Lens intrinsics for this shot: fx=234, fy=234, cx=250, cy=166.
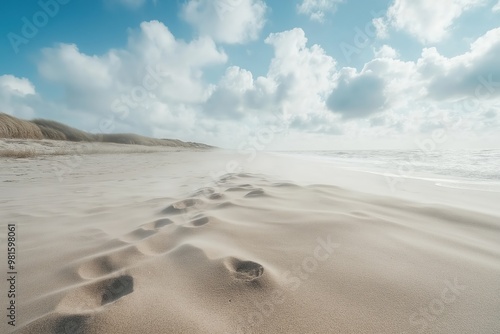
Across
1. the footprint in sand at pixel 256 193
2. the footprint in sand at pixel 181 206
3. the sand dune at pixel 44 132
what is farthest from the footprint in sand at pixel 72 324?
the sand dune at pixel 44 132

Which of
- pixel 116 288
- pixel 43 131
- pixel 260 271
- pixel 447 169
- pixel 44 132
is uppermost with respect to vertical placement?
pixel 43 131

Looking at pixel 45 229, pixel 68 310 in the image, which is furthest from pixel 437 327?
pixel 45 229

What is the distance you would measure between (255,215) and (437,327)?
1.74m

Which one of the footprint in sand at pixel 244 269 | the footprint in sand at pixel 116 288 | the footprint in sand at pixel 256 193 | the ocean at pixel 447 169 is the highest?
the ocean at pixel 447 169

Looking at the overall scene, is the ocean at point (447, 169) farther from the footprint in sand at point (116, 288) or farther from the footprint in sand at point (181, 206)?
the footprint in sand at point (116, 288)

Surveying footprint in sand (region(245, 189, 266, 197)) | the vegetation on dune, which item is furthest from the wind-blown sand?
the vegetation on dune

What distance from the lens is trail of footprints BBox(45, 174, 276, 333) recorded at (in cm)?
113

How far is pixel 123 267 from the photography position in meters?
1.49

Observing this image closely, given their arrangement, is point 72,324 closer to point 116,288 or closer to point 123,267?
point 116,288

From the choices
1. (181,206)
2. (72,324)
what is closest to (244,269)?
(72,324)

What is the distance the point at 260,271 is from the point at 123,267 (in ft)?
2.87

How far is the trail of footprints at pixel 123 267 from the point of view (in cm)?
113

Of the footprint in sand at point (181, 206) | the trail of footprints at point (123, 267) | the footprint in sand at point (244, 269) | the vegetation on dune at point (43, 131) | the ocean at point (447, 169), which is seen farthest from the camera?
the vegetation on dune at point (43, 131)

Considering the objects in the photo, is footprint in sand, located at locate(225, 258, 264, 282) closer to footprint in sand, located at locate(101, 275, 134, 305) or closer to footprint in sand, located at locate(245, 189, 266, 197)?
footprint in sand, located at locate(101, 275, 134, 305)
